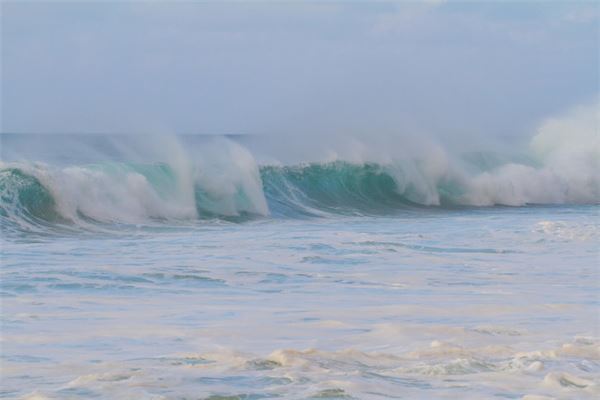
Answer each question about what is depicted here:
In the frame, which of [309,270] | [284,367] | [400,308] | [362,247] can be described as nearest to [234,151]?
[362,247]

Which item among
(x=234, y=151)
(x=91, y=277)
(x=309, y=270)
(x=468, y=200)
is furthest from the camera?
(x=468, y=200)

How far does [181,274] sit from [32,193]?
7571 mm

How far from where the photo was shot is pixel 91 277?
1066 cm

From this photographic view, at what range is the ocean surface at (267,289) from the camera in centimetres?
644

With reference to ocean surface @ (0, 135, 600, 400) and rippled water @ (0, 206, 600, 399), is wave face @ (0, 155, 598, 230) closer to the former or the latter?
ocean surface @ (0, 135, 600, 400)

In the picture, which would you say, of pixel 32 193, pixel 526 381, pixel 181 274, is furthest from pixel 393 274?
pixel 32 193

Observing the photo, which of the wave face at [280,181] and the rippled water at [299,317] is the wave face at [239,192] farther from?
the rippled water at [299,317]

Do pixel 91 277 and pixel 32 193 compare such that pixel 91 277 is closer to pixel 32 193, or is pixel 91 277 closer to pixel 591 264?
pixel 591 264

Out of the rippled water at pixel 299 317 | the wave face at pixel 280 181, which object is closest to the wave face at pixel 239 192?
the wave face at pixel 280 181

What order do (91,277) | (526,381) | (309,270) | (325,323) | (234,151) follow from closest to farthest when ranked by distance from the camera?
(526,381) → (325,323) → (91,277) → (309,270) → (234,151)

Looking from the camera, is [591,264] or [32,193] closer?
[591,264]

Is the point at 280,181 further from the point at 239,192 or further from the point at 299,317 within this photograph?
the point at 299,317

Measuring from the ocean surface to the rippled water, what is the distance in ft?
0.08

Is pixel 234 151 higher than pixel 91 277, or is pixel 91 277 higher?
pixel 234 151
